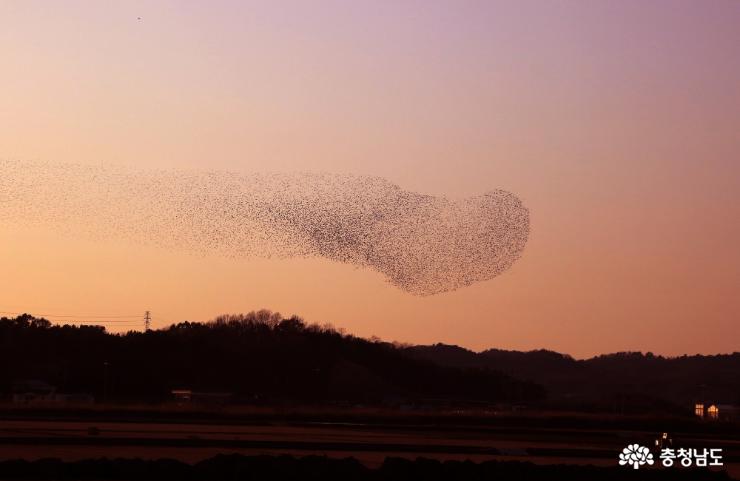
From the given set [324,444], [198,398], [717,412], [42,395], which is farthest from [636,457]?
[42,395]

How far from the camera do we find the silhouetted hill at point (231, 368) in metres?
147

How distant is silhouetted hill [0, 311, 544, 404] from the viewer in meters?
147

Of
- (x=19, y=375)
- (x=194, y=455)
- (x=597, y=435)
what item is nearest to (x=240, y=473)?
(x=194, y=455)

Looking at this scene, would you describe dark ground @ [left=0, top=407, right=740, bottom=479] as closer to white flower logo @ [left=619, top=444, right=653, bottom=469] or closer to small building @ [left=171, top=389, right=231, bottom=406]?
white flower logo @ [left=619, top=444, right=653, bottom=469]

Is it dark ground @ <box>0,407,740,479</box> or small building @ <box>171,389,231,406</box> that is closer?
dark ground @ <box>0,407,740,479</box>

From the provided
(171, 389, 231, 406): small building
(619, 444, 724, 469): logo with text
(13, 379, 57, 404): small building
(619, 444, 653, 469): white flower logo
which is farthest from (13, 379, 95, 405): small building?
(619, 444, 653, 469): white flower logo

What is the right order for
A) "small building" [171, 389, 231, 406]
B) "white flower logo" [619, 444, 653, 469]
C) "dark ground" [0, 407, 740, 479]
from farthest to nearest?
"small building" [171, 389, 231, 406] → "white flower logo" [619, 444, 653, 469] → "dark ground" [0, 407, 740, 479]

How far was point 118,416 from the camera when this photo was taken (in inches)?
3317

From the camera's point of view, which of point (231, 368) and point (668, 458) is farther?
point (231, 368)

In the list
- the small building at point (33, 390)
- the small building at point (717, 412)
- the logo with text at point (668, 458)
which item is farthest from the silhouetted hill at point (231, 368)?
the logo with text at point (668, 458)

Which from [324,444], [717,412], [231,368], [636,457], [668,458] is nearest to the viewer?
[668,458]

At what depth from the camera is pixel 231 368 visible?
16512 centimetres

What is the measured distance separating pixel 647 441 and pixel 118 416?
131 feet

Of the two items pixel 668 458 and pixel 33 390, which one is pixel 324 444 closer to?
pixel 668 458
